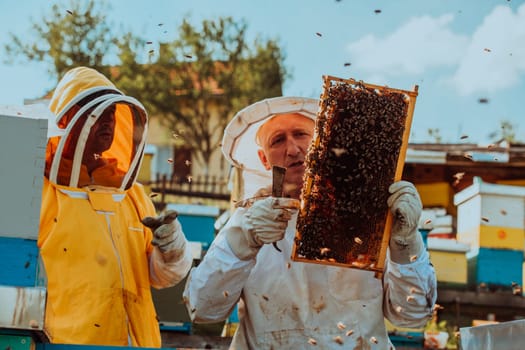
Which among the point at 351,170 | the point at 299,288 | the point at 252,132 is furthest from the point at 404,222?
the point at 252,132

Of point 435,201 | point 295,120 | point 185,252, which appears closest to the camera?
point 295,120

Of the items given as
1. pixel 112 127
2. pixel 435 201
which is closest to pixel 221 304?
pixel 112 127

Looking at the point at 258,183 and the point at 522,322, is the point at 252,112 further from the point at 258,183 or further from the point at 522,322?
the point at 522,322

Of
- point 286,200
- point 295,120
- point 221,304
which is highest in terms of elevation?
point 295,120

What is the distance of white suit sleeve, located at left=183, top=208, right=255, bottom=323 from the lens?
366 cm

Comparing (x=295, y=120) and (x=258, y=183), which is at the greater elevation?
(x=295, y=120)

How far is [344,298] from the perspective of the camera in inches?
146

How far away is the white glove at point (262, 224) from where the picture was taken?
3.58 metres

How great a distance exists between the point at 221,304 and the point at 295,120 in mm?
1007

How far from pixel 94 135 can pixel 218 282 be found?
1670 mm

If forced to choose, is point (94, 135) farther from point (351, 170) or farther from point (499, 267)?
point (499, 267)

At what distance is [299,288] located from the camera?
3725mm

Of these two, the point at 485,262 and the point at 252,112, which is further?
the point at 485,262

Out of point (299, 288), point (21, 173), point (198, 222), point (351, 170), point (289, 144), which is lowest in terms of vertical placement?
point (299, 288)
